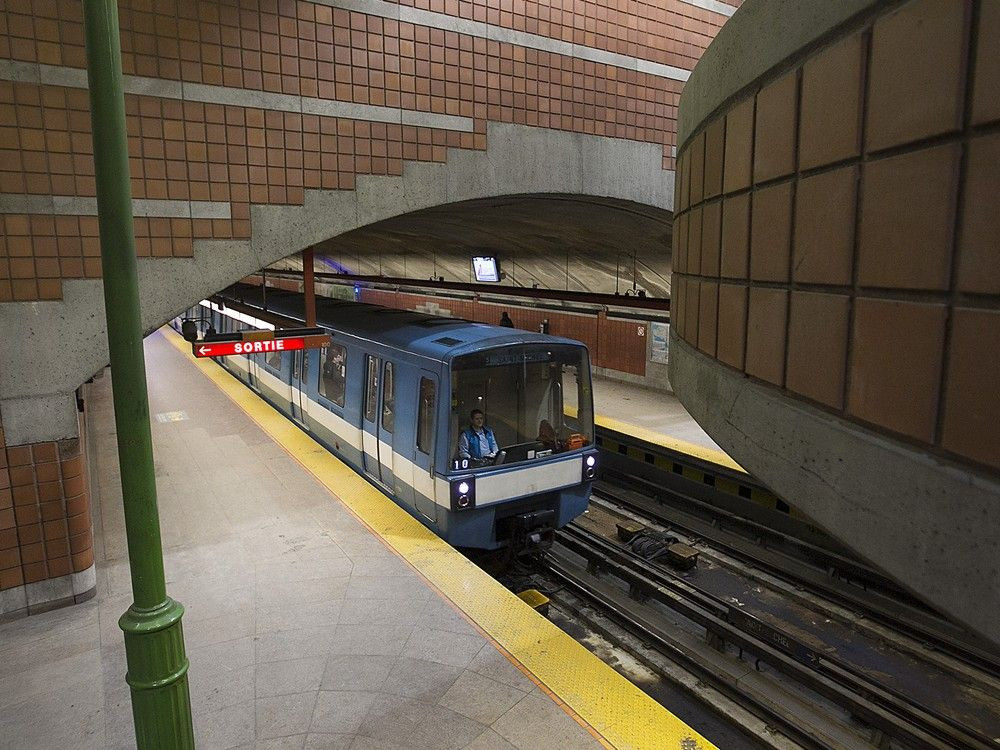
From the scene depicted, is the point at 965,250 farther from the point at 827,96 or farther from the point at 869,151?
the point at 827,96

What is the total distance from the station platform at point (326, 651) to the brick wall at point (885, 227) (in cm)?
243

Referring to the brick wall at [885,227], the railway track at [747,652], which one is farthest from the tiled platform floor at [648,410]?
the brick wall at [885,227]

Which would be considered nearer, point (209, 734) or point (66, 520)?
point (209, 734)

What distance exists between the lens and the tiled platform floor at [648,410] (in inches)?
410

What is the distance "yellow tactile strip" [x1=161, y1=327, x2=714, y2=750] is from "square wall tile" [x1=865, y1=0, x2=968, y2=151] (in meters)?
3.11

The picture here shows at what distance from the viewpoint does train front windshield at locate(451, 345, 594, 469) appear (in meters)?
6.07

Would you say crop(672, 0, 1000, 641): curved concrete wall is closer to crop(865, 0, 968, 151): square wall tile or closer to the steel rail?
crop(865, 0, 968, 151): square wall tile

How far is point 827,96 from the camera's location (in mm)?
2160

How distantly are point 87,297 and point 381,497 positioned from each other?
11.1ft

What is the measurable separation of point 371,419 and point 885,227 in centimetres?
606

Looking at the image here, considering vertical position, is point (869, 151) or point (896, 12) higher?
point (896, 12)

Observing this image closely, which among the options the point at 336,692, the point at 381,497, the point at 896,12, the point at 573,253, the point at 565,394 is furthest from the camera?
the point at 573,253

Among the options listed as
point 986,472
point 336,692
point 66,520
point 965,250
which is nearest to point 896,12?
point 965,250

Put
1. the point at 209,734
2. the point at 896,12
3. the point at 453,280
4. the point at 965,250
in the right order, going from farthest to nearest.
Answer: the point at 453,280 → the point at 209,734 → the point at 896,12 → the point at 965,250
